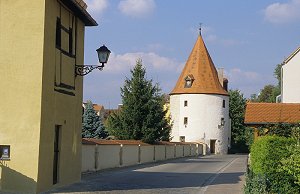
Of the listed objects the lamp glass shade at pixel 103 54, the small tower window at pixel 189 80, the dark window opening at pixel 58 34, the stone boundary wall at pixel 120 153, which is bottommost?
the stone boundary wall at pixel 120 153

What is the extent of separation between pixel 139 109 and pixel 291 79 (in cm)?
1374

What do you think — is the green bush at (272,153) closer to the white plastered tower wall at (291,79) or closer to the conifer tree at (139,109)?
the conifer tree at (139,109)

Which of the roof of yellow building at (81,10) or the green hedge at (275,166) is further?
the roof of yellow building at (81,10)

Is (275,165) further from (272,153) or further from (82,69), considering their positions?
(82,69)

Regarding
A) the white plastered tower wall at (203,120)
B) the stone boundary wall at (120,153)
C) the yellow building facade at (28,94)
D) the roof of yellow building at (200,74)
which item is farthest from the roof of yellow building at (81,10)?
the roof of yellow building at (200,74)

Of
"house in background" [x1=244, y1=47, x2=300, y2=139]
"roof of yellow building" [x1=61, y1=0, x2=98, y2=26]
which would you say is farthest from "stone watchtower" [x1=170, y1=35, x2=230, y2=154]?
"roof of yellow building" [x1=61, y1=0, x2=98, y2=26]

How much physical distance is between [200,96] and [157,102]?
31.9m

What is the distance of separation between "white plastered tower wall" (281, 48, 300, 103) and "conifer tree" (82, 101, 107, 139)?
18354 mm

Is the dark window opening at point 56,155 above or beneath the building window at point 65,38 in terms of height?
beneath

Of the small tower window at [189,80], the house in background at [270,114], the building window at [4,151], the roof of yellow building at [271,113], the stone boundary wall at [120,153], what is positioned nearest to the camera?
the building window at [4,151]

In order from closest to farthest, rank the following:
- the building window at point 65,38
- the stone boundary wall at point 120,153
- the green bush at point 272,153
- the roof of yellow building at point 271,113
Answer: the green bush at point 272,153
the building window at point 65,38
the roof of yellow building at point 271,113
the stone boundary wall at point 120,153

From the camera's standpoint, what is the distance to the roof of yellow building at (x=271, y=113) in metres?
25.4

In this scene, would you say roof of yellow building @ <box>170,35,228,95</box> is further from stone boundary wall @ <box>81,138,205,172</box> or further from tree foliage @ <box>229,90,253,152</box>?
stone boundary wall @ <box>81,138,205,172</box>

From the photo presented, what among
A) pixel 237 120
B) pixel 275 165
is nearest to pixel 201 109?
pixel 237 120
